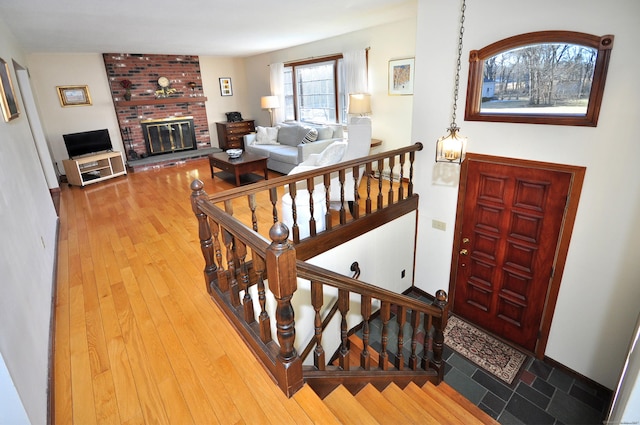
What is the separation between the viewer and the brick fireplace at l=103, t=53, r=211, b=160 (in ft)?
23.6

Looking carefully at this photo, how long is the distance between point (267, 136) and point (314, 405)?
6187mm

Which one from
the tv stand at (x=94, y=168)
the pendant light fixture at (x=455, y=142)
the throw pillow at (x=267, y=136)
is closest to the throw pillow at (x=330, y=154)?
the pendant light fixture at (x=455, y=142)

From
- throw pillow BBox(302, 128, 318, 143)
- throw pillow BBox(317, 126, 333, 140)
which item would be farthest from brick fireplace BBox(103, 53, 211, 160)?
throw pillow BBox(317, 126, 333, 140)

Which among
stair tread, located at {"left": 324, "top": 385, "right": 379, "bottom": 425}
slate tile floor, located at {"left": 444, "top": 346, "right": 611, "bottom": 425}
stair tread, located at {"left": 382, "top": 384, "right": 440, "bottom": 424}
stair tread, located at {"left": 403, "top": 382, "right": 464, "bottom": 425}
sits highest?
stair tread, located at {"left": 324, "top": 385, "right": 379, "bottom": 425}

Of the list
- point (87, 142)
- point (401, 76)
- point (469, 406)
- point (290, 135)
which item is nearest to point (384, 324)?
point (469, 406)

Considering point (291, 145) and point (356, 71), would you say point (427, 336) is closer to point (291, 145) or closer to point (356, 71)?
point (356, 71)

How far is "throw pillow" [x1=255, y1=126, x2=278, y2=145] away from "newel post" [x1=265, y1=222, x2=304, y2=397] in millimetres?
5945

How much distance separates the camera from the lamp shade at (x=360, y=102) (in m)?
5.55

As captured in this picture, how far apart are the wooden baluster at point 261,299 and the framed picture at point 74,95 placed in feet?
24.3

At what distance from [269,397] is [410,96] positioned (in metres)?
4.73

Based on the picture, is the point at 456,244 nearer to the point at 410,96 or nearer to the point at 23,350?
the point at 410,96

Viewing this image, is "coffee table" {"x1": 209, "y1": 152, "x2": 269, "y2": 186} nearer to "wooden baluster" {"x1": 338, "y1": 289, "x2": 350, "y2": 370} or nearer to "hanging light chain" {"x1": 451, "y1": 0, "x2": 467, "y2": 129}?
"hanging light chain" {"x1": 451, "y1": 0, "x2": 467, "y2": 129}

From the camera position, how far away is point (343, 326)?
1920 mm

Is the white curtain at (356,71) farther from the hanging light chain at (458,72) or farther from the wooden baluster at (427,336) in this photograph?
the wooden baluster at (427,336)
